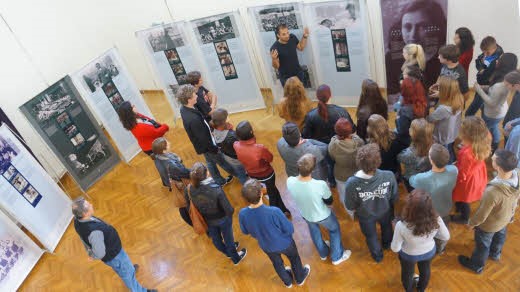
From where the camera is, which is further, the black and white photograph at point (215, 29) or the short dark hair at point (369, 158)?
the black and white photograph at point (215, 29)

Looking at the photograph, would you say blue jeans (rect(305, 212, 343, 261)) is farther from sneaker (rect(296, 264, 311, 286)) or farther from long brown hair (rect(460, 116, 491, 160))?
long brown hair (rect(460, 116, 491, 160))

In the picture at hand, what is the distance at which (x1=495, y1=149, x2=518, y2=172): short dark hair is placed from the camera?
3.14 m

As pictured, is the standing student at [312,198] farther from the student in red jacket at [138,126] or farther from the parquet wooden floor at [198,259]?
the student in red jacket at [138,126]

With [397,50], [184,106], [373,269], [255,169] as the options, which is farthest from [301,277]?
[397,50]

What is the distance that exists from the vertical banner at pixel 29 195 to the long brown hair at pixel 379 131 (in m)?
4.75

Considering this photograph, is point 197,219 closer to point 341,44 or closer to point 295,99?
point 295,99

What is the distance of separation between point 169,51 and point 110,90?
130cm

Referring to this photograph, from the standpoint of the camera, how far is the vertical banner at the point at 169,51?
23.4 feet

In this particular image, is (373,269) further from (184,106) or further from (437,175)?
(184,106)

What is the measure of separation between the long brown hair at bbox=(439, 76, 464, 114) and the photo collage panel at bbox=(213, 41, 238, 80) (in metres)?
4.07

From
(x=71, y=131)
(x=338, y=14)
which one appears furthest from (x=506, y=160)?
(x=71, y=131)

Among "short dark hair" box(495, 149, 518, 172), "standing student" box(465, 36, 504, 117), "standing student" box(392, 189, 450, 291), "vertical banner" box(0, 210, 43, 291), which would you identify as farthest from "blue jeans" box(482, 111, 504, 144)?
"vertical banner" box(0, 210, 43, 291)

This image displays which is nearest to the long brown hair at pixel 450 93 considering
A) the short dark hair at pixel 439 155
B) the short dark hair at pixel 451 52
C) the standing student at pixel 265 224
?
the short dark hair at pixel 451 52

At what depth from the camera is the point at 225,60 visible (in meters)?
7.38
